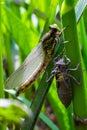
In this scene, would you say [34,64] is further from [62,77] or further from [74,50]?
[74,50]

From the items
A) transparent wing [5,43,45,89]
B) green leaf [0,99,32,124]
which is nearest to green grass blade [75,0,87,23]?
transparent wing [5,43,45,89]

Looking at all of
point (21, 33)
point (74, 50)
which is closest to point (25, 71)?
point (74, 50)

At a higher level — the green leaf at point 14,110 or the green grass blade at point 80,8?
the green grass blade at point 80,8

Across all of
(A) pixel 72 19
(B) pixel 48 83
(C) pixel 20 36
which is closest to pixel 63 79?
(B) pixel 48 83

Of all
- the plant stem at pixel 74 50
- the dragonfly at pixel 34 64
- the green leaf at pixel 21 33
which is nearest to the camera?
the plant stem at pixel 74 50

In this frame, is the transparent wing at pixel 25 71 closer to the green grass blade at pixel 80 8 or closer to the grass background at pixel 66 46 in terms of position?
the grass background at pixel 66 46

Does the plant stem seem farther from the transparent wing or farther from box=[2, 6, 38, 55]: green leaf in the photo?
box=[2, 6, 38, 55]: green leaf

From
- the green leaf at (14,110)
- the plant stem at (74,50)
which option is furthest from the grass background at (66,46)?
the green leaf at (14,110)
